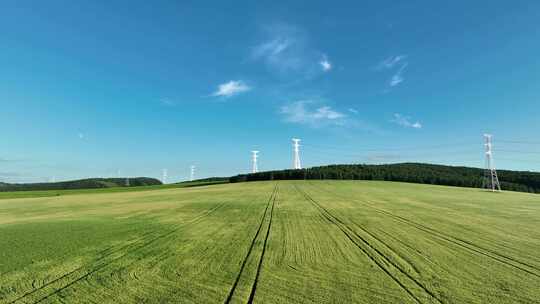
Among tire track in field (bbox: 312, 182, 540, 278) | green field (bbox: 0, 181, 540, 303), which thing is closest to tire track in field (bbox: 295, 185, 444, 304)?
green field (bbox: 0, 181, 540, 303)

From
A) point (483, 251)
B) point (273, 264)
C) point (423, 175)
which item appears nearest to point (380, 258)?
point (273, 264)

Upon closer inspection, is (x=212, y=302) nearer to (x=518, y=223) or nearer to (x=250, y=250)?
(x=250, y=250)

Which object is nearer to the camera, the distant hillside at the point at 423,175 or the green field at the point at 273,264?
the green field at the point at 273,264

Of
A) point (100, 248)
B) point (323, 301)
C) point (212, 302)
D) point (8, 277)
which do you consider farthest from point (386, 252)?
point (8, 277)

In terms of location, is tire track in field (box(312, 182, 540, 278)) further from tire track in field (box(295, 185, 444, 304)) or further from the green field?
tire track in field (box(295, 185, 444, 304))

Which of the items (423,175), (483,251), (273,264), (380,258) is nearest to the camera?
(273,264)

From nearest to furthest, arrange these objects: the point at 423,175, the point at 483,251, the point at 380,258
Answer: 1. the point at 380,258
2. the point at 483,251
3. the point at 423,175

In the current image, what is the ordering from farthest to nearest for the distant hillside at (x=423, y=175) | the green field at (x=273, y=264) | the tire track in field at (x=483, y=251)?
the distant hillside at (x=423, y=175) → the tire track in field at (x=483, y=251) → the green field at (x=273, y=264)

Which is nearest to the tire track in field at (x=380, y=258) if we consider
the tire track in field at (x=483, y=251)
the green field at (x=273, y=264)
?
the green field at (x=273, y=264)

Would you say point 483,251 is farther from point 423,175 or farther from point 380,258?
point 423,175

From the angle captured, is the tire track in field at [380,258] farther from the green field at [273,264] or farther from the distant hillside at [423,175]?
the distant hillside at [423,175]
